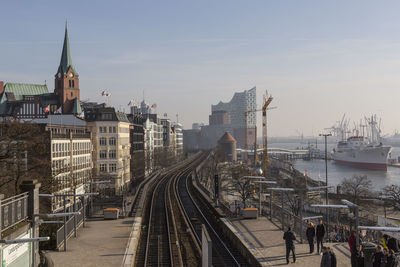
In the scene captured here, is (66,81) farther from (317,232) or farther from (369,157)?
(369,157)

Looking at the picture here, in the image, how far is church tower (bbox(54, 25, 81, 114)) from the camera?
97.8 m

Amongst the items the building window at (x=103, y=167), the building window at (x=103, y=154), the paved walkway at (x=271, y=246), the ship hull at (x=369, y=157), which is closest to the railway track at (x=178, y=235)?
the paved walkway at (x=271, y=246)

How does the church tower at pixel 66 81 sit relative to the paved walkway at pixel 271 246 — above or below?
above

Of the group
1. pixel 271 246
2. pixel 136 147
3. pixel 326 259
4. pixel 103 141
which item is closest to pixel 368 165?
pixel 136 147

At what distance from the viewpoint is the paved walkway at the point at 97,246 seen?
61.0 ft

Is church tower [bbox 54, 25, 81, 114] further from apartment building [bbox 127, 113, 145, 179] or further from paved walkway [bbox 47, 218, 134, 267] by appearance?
paved walkway [bbox 47, 218, 134, 267]

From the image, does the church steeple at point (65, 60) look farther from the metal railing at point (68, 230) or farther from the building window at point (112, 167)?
the metal railing at point (68, 230)

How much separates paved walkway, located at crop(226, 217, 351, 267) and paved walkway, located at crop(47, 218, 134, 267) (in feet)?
20.3

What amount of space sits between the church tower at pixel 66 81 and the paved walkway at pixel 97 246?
7406 cm

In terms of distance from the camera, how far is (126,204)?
3791 cm

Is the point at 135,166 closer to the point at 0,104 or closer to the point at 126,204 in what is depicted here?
the point at 0,104

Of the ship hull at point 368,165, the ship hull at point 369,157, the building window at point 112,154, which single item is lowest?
the ship hull at point 368,165

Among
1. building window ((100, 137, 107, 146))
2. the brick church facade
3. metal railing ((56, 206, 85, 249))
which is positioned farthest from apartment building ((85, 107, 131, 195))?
metal railing ((56, 206, 85, 249))

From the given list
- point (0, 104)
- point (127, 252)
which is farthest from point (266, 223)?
point (0, 104)
